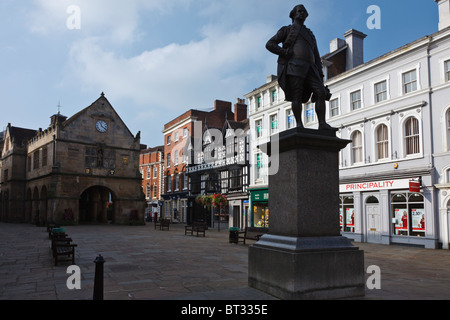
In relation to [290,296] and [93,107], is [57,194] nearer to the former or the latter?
[93,107]

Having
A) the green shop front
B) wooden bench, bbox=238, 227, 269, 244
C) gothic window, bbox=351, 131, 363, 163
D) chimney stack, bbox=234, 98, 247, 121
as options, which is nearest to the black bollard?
wooden bench, bbox=238, 227, 269, 244

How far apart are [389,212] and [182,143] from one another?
2933 cm

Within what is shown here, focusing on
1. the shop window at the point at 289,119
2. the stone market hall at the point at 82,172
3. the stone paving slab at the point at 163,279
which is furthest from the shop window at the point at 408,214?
the stone market hall at the point at 82,172

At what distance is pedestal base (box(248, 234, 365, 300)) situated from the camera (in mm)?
5336

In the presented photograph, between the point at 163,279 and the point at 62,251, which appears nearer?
the point at 163,279

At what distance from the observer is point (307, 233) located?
575 centimetres

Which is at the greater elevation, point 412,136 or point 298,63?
point 412,136

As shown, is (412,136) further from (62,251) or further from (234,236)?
(62,251)

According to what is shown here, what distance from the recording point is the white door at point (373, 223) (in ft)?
66.4

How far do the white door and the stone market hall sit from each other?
25.0 meters

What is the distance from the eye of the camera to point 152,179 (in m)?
57.0

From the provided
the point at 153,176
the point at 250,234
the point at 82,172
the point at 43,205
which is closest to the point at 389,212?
the point at 250,234

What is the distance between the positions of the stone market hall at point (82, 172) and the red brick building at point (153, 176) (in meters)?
11.0

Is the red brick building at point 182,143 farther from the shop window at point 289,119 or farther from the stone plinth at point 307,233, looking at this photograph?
the stone plinth at point 307,233
